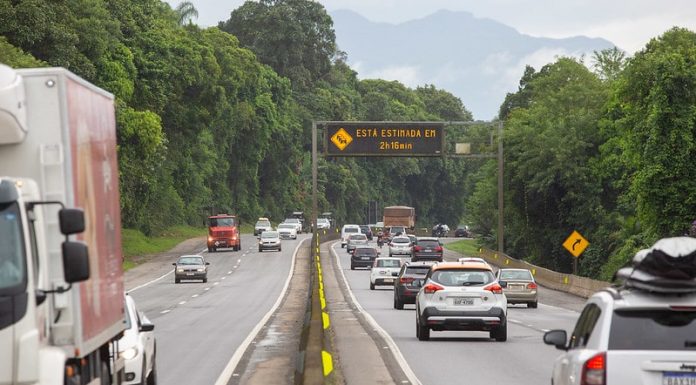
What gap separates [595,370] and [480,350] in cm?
1688

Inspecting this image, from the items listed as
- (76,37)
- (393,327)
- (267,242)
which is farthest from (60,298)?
(267,242)

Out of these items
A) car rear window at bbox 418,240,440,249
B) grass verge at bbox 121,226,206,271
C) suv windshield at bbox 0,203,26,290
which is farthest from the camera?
grass verge at bbox 121,226,206,271

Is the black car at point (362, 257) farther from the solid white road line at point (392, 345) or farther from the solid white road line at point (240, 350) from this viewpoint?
the solid white road line at point (240, 350)

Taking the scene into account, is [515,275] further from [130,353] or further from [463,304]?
[130,353]

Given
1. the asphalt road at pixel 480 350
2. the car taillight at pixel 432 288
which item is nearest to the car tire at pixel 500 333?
the asphalt road at pixel 480 350

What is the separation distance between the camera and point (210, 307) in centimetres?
5019

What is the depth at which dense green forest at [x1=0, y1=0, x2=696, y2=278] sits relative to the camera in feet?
217

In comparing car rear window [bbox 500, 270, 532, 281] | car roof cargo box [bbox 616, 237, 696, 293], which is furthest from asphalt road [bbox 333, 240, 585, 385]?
car roof cargo box [bbox 616, 237, 696, 293]

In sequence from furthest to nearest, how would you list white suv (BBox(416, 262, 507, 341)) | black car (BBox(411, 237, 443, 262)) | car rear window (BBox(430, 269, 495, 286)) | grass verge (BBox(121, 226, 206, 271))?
grass verge (BBox(121, 226, 206, 271)) < black car (BBox(411, 237, 443, 262)) < car rear window (BBox(430, 269, 495, 286)) < white suv (BBox(416, 262, 507, 341))

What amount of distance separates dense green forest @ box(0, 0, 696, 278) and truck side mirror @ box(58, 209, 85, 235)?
4890 centimetres

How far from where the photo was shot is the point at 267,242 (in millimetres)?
98000

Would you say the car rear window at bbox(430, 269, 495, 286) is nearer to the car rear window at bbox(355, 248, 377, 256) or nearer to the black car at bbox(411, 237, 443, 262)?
the black car at bbox(411, 237, 443, 262)

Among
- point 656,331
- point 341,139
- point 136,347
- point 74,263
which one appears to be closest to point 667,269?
point 656,331

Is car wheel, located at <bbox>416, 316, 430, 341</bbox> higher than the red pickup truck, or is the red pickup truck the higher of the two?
car wheel, located at <bbox>416, 316, 430, 341</bbox>
